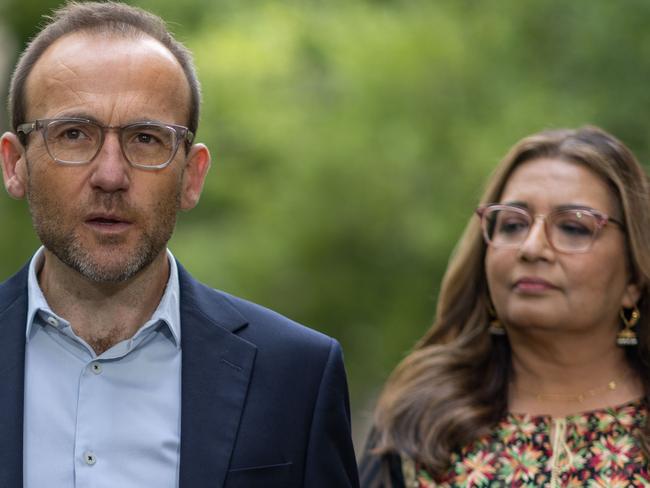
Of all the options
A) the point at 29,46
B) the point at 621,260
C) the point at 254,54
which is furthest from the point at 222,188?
the point at 29,46

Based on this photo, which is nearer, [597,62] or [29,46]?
[29,46]

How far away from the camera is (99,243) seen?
3350mm

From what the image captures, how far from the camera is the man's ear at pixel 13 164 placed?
350 cm

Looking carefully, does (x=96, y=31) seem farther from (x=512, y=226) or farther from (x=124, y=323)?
(x=512, y=226)

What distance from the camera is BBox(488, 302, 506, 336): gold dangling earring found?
4820mm

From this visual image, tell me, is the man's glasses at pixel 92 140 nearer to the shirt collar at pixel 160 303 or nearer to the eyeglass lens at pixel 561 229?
the shirt collar at pixel 160 303

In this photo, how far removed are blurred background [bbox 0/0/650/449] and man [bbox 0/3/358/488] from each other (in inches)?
180

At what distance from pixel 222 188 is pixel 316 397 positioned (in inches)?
218

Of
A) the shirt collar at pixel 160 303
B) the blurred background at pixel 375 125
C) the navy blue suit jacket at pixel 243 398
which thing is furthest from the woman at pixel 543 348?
the blurred background at pixel 375 125

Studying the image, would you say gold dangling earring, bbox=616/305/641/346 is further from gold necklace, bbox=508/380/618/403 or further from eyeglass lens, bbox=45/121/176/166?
eyeglass lens, bbox=45/121/176/166

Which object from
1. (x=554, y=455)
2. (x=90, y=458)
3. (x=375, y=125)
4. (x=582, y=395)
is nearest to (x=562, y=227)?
(x=582, y=395)

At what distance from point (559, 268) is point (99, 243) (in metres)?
1.69

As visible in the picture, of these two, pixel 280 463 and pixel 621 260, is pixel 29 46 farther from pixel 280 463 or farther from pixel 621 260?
pixel 621 260

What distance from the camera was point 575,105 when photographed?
8070 mm
